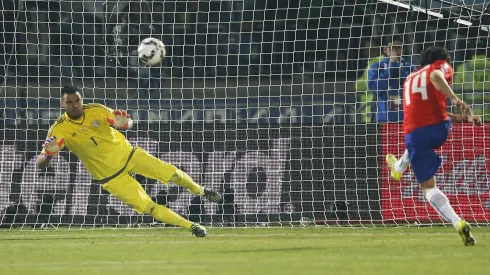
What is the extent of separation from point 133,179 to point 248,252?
310 cm

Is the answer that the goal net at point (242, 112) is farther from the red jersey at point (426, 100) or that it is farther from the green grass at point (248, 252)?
the red jersey at point (426, 100)

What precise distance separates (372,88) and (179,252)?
678 cm

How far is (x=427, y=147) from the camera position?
11633 millimetres

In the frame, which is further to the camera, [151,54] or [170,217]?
[151,54]

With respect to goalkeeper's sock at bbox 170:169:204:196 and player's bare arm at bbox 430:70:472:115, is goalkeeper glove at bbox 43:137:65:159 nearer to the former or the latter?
goalkeeper's sock at bbox 170:169:204:196

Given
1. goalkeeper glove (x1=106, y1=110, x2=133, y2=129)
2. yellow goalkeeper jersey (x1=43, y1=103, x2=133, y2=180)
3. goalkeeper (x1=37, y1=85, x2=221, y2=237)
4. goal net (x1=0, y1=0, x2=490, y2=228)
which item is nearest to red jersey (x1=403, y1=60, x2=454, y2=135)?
goalkeeper (x1=37, y1=85, x2=221, y2=237)

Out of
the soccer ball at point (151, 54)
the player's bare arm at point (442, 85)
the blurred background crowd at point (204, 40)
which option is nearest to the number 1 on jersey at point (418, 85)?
the player's bare arm at point (442, 85)

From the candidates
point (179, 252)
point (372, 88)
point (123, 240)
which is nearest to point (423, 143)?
point (179, 252)

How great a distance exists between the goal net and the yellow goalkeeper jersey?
2832mm

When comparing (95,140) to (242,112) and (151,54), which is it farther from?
(242,112)

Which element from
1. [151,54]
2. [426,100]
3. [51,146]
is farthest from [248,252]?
[151,54]

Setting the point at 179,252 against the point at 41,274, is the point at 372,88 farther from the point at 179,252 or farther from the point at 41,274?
the point at 41,274

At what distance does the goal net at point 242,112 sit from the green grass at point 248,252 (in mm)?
1187

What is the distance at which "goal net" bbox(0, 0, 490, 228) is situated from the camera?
1625 cm
